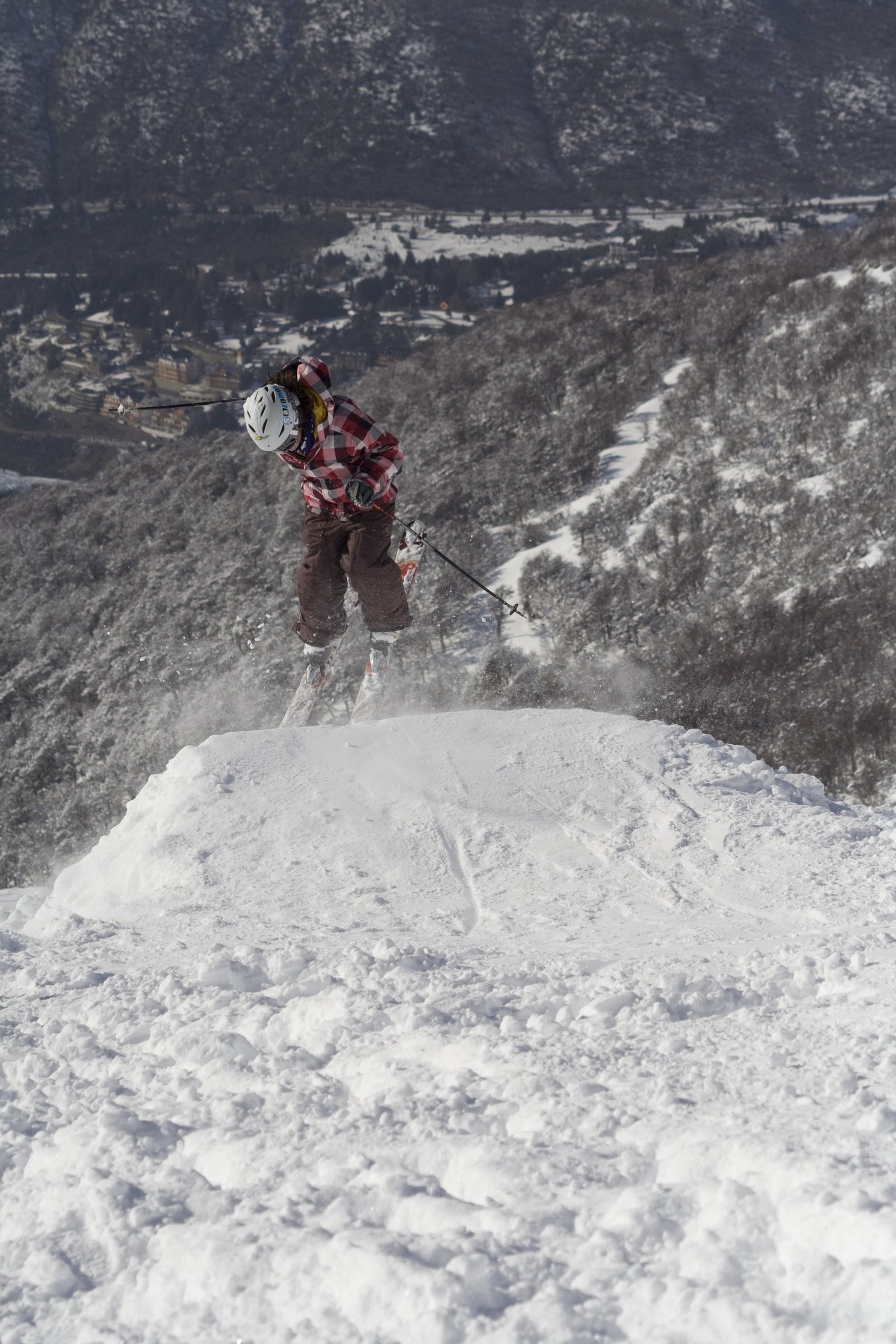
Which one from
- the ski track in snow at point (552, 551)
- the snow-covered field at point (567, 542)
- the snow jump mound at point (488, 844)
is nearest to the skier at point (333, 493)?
the snow jump mound at point (488, 844)

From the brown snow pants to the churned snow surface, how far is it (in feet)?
7.97

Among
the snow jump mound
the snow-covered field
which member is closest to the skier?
the snow jump mound

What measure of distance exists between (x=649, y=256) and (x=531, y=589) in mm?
122225

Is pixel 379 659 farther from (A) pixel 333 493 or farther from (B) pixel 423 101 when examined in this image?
(B) pixel 423 101

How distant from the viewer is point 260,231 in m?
162

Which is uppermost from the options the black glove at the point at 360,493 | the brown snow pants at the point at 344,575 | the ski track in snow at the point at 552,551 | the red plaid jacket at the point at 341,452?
the red plaid jacket at the point at 341,452

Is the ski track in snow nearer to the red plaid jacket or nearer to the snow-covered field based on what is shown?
the snow-covered field

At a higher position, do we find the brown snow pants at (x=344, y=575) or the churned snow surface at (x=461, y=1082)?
the brown snow pants at (x=344, y=575)

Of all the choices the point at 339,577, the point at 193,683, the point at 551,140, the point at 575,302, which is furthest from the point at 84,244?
the point at 339,577

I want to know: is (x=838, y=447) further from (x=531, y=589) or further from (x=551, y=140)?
(x=551, y=140)

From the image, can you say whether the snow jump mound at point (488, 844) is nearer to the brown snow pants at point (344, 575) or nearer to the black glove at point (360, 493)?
the brown snow pants at point (344, 575)

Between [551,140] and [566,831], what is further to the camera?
[551,140]

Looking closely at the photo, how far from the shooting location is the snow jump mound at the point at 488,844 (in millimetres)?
5484

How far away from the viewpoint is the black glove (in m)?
7.84
